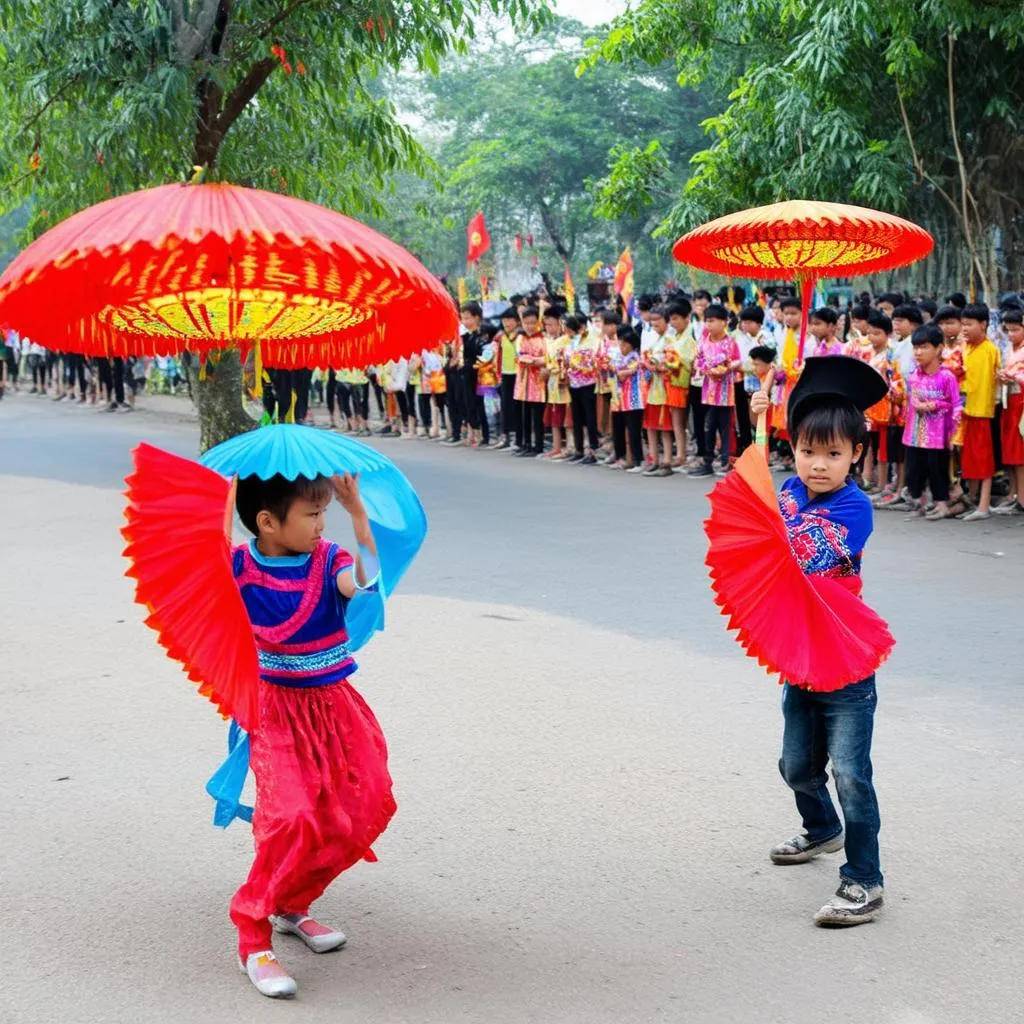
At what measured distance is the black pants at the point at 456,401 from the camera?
17234mm

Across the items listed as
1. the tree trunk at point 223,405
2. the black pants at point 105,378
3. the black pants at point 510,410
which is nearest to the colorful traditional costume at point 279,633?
the tree trunk at point 223,405

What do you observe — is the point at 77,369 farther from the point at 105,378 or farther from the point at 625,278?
the point at 625,278

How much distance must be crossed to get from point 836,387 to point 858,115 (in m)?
11.9

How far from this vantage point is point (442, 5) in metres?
12.3

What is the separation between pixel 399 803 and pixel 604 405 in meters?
10.9

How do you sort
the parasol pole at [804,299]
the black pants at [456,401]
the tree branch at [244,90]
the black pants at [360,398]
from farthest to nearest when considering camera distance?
the black pants at [360,398] < the black pants at [456,401] < the tree branch at [244,90] < the parasol pole at [804,299]

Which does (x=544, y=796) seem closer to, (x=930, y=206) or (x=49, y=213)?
(x=49, y=213)

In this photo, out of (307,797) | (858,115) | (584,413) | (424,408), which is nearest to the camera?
(307,797)

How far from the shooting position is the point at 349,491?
346cm

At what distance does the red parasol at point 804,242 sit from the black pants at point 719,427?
546 centimetres

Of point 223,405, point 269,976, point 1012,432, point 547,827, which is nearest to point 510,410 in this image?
point 223,405

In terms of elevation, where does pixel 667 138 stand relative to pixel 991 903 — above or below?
above

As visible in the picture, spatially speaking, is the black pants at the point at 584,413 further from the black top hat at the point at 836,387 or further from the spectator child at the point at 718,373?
the black top hat at the point at 836,387

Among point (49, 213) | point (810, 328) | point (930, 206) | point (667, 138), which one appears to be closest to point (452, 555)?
point (810, 328)
